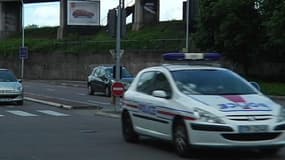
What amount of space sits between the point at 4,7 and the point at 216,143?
72757 mm

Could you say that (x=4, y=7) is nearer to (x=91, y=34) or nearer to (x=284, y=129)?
(x=91, y=34)

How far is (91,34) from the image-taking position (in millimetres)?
78562

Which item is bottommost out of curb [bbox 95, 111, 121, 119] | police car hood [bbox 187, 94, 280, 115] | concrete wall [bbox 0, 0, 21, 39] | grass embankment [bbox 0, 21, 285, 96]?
curb [bbox 95, 111, 121, 119]

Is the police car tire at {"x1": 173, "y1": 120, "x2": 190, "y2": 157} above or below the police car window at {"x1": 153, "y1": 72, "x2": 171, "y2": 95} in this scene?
below

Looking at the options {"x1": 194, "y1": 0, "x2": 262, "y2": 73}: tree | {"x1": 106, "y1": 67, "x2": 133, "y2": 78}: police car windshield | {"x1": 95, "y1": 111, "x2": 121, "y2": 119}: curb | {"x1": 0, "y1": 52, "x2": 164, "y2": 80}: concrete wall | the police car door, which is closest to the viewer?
the police car door

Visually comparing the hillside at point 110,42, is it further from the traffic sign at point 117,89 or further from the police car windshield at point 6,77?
the traffic sign at point 117,89

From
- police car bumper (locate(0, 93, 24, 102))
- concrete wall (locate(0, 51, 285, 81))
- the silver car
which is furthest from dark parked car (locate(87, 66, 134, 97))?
concrete wall (locate(0, 51, 285, 81))

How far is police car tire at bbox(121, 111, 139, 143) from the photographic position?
579 inches

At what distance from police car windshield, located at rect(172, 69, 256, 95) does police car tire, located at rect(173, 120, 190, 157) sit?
2.12 ft

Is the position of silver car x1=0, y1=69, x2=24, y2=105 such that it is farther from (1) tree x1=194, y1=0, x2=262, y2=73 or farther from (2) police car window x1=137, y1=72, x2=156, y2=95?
(1) tree x1=194, y1=0, x2=262, y2=73

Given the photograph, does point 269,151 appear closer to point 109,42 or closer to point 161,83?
point 161,83

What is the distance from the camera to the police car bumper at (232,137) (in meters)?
11.5

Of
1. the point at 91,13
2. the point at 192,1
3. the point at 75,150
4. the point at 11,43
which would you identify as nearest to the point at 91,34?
the point at 91,13

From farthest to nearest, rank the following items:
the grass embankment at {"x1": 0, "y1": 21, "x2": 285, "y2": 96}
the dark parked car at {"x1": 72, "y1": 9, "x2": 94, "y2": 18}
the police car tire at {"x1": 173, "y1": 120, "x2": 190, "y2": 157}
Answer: the dark parked car at {"x1": 72, "y1": 9, "x2": 94, "y2": 18} → the grass embankment at {"x1": 0, "y1": 21, "x2": 285, "y2": 96} → the police car tire at {"x1": 173, "y1": 120, "x2": 190, "y2": 157}
